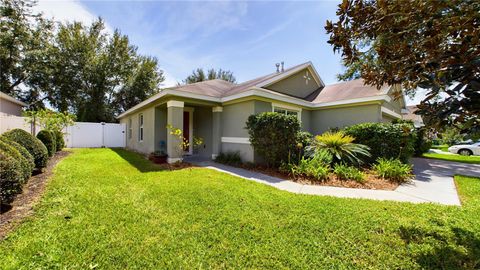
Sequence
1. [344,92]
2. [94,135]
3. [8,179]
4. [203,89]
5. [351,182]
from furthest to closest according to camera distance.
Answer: [94,135], [344,92], [203,89], [351,182], [8,179]

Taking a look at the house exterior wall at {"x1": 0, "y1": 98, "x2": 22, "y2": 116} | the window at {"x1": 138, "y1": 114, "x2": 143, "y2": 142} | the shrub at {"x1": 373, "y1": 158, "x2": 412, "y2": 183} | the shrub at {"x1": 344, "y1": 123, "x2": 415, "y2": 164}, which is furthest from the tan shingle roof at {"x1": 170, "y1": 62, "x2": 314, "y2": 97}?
the house exterior wall at {"x1": 0, "y1": 98, "x2": 22, "y2": 116}

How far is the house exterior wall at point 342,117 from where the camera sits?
384 inches

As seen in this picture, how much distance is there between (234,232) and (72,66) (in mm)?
27136

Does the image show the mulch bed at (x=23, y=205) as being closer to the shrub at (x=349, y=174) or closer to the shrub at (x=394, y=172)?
the shrub at (x=349, y=174)

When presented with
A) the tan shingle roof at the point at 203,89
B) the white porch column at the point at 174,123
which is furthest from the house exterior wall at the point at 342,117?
the white porch column at the point at 174,123

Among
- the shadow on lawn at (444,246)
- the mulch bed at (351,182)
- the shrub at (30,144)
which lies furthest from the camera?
the shrub at (30,144)

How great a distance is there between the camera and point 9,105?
15.7 meters

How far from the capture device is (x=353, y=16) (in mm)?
2621

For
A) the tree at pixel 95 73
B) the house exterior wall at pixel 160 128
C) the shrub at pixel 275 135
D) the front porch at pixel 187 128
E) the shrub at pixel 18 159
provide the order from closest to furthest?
the shrub at pixel 18 159
the shrub at pixel 275 135
the front porch at pixel 187 128
the house exterior wall at pixel 160 128
the tree at pixel 95 73

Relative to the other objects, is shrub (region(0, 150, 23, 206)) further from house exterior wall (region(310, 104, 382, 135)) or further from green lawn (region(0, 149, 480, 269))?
house exterior wall (region(310, 104, 382, 135))

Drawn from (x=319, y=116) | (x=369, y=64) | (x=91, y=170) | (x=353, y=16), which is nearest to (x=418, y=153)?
(x=319, y=116)

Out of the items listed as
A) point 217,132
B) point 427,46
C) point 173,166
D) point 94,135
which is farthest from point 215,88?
point 94,135

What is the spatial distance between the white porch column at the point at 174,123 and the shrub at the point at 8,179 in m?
5.06

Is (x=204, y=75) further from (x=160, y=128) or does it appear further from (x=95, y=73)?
(x=160, y=128)
